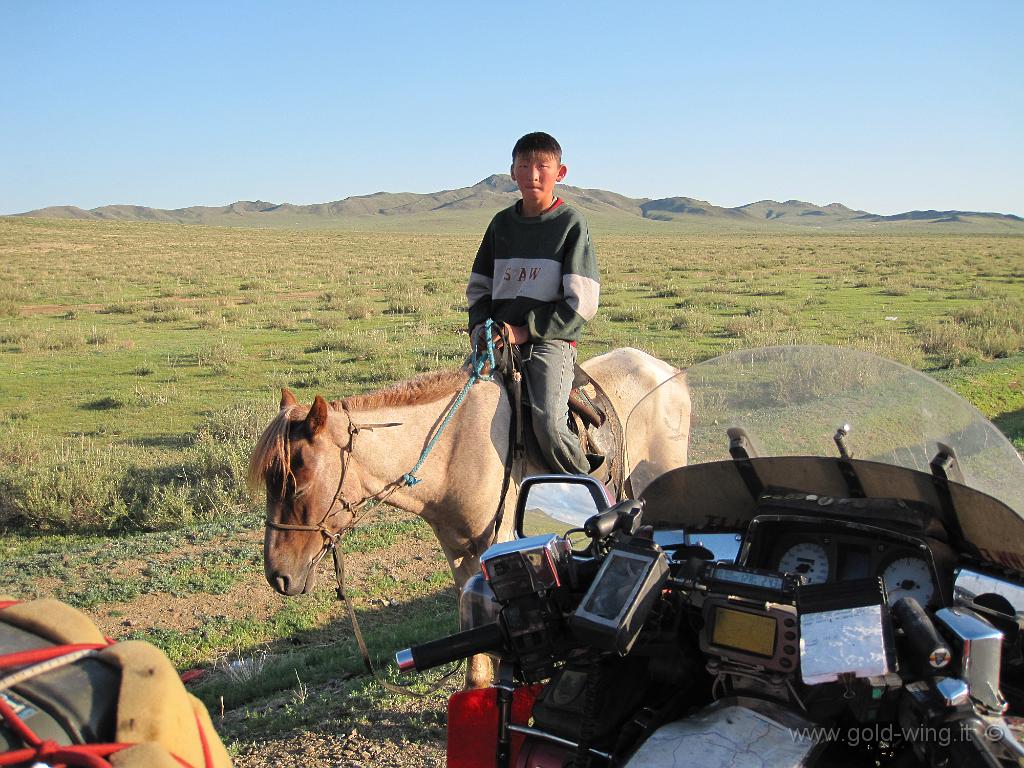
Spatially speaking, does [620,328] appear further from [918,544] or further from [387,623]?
[918,544]

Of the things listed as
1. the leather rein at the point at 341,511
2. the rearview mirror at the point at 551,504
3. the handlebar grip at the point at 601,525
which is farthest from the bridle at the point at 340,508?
the handlebar grip at the point at 601,525

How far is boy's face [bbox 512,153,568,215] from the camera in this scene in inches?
191

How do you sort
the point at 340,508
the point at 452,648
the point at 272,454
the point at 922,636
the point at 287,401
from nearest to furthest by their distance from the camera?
the point at 922,636 < the point at 452,648 < the point at 272,454 < the point at 340,508 < the point at 287,401

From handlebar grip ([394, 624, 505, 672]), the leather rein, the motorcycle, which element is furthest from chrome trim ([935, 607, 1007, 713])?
the leather rein

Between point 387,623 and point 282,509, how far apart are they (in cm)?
211

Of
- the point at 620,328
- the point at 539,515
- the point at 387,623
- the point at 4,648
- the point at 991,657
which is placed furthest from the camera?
the point at 620,328

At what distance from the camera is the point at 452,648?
1938mm

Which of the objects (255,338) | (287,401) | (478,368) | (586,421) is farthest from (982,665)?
(255,338)

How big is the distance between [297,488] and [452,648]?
2407 mm

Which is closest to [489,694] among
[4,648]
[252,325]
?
[4,648]

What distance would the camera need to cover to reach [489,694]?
→ 2164mm

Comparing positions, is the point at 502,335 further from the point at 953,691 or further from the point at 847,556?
the point at 953,691

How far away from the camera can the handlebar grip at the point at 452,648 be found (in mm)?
1926

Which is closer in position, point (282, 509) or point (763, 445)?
point (763, 445)
